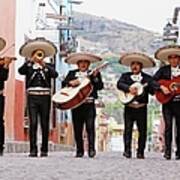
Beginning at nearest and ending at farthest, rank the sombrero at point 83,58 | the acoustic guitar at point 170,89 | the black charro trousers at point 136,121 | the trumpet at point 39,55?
1. the acoustic guitar at point 170,89
2. the trumpet at point 39,55
3. the black charro trousers at point 136,121
4. the sombrero at point 83,58

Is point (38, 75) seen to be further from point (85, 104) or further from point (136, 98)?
point (136, 98)

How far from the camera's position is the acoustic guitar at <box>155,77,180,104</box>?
15.5m

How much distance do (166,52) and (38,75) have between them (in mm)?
2499

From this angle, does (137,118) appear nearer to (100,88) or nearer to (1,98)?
(100,88)

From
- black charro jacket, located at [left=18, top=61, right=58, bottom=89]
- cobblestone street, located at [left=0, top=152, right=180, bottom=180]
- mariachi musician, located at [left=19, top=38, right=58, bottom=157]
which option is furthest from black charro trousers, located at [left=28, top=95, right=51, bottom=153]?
cobblestone street, located at [left=0, top=152, right=180, bottom=180]

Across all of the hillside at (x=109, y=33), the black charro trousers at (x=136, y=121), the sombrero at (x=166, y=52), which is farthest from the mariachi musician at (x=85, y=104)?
the hillside at (x=109, y=33)

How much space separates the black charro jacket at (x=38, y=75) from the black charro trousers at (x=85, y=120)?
786 mm

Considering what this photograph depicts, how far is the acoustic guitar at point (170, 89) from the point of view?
15.5 m

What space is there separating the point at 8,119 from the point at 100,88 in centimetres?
1398

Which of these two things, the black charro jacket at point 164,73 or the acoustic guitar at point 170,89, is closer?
the acoustic guitar at point 170,89

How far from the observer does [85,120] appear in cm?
1595

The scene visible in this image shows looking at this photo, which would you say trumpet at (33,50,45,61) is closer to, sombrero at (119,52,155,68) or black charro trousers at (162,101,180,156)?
sombrero at (119,52,155,68)

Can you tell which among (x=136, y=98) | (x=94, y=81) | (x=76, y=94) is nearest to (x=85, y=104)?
(x=76, y=94)

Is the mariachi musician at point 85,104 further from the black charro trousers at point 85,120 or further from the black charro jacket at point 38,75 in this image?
the black charro jacket at point 38,75
